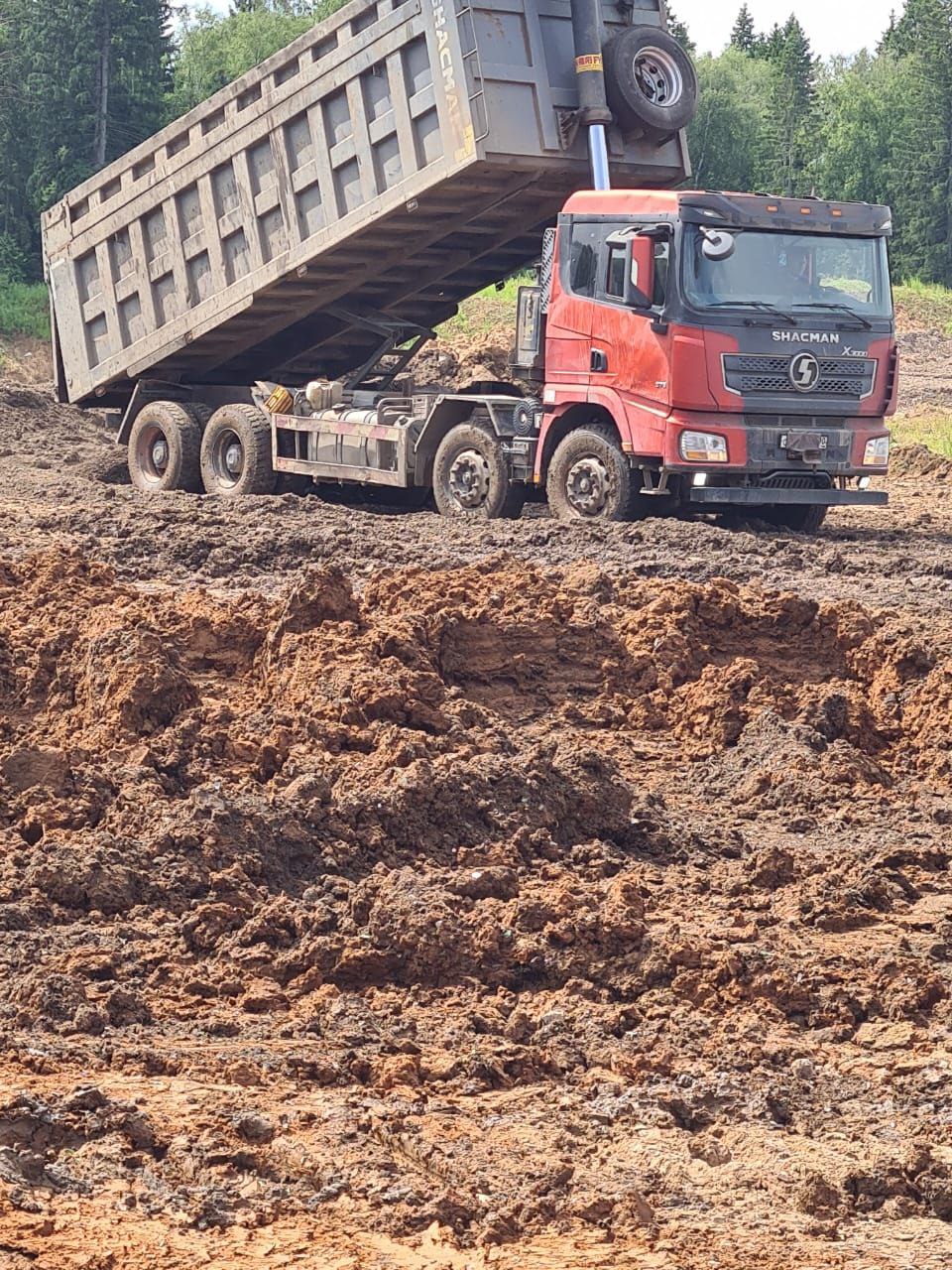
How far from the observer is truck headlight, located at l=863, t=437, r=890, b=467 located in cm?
1334

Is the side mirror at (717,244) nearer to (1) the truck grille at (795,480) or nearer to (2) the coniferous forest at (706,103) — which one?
(1) the truck grille at (795,480)

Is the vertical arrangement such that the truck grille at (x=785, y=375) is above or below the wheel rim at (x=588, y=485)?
above

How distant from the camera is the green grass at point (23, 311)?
35188mm

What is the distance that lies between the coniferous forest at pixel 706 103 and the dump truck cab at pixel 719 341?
28038 mm

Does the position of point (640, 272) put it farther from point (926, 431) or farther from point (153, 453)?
point (926, 431)

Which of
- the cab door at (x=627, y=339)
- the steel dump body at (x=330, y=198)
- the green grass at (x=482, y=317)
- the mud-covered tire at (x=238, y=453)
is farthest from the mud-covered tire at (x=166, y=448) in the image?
the green grass at (x=482, y=317)

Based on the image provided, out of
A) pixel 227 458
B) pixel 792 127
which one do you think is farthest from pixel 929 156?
pixel 227 458

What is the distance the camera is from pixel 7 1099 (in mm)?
4145

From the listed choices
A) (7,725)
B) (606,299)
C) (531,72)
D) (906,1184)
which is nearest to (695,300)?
(606,299)

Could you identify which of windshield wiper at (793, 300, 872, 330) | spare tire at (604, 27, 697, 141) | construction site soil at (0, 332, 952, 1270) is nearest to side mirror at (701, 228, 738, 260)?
windshield wiper at (793, 300, 872, 330)

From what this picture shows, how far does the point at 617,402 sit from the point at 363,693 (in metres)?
6.00

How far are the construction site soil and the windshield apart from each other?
3145mm

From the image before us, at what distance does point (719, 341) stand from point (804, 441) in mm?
1076

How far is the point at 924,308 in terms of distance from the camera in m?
45.4
